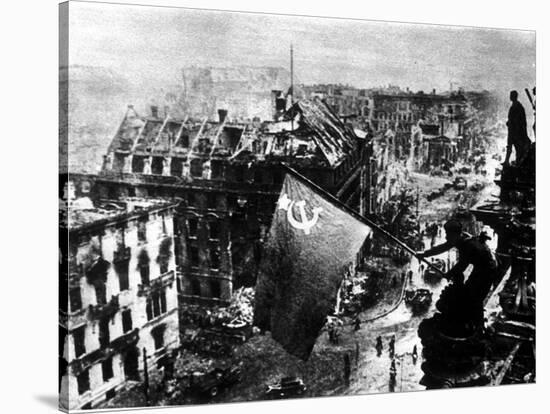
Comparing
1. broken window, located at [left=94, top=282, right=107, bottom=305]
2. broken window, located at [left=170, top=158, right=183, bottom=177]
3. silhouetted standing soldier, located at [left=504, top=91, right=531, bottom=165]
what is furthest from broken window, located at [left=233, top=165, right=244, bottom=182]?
silhouetted standing soldier, located at [left=504, top=91, right=531, bottom=165]

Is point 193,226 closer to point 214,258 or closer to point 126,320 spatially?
point 214,258

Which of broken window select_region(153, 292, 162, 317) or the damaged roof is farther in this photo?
broken window select_region(153, 292, 162, 317)

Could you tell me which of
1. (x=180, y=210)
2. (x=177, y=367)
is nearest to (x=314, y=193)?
(x=180, y=210)

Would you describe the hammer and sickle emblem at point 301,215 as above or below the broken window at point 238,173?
below

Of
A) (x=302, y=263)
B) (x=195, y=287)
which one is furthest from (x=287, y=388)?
(x=195, y=287)

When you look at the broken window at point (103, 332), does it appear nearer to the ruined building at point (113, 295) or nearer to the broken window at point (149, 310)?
the ruined building at point (113, 295)

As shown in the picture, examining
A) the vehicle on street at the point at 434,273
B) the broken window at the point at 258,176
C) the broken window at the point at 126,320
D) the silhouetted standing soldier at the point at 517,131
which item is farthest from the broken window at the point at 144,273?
the silhouetted standing soldier at the point at 517,131

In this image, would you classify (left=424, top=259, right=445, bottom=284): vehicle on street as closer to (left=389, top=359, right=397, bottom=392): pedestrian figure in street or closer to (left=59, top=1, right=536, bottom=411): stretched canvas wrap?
(left=59, top=1, right=536, bottom=411): stretched canvas wrap

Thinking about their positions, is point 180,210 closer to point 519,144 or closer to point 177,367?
point 177,367
